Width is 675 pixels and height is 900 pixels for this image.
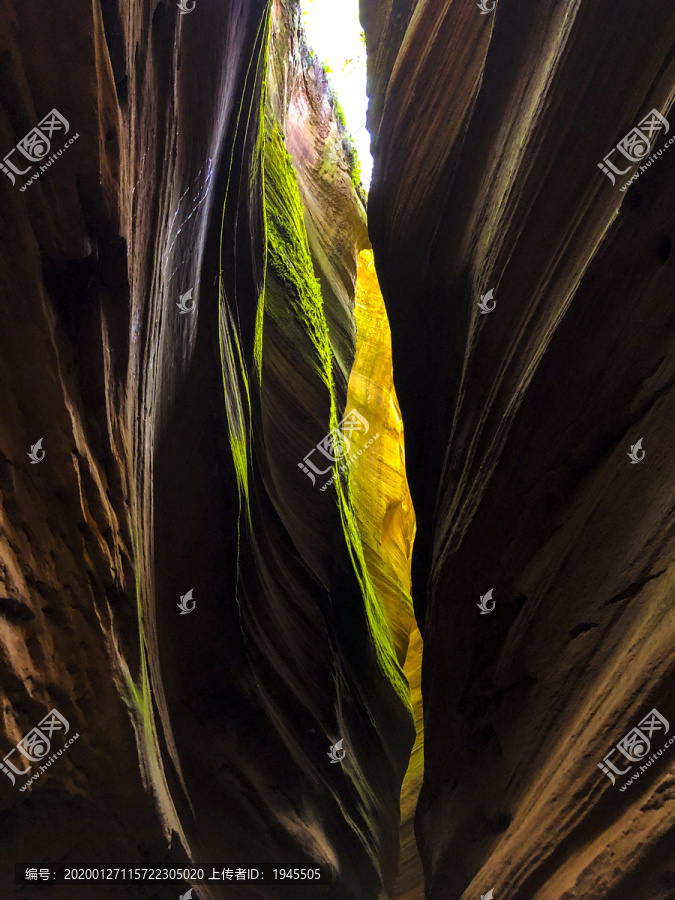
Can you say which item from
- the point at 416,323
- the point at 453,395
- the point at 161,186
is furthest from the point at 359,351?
the point at 161,186

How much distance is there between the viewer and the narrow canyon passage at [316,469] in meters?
2.18

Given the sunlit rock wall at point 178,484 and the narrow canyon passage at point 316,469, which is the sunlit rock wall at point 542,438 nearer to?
the narrow canyon passage at point 316,469

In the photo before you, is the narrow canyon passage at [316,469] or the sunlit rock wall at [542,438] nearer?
the narrow canyon passage at [316,469]

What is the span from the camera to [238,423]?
4.80 m

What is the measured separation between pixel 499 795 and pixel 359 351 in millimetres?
8770

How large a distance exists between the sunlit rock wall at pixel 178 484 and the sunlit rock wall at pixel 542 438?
1.42 meters

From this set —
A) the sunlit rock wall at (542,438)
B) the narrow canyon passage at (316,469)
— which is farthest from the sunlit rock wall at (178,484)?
the sunlit rock wall at (542,438)


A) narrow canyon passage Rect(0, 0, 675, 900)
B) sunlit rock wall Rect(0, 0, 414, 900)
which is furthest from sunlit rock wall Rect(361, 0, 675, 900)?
sunlit rock wall Rect(0, 0, 414, 900)

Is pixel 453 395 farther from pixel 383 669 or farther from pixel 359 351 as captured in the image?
pixel 359 351

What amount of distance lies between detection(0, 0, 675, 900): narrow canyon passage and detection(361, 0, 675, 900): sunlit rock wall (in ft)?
0.07

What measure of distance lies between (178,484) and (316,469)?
8.46ft

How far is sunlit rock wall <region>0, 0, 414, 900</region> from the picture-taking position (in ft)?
7.14

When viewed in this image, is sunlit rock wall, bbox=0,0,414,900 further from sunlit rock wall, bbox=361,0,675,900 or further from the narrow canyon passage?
sunlit rock wall, bbox=361,0,675,900

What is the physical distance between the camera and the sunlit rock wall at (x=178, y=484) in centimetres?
218
